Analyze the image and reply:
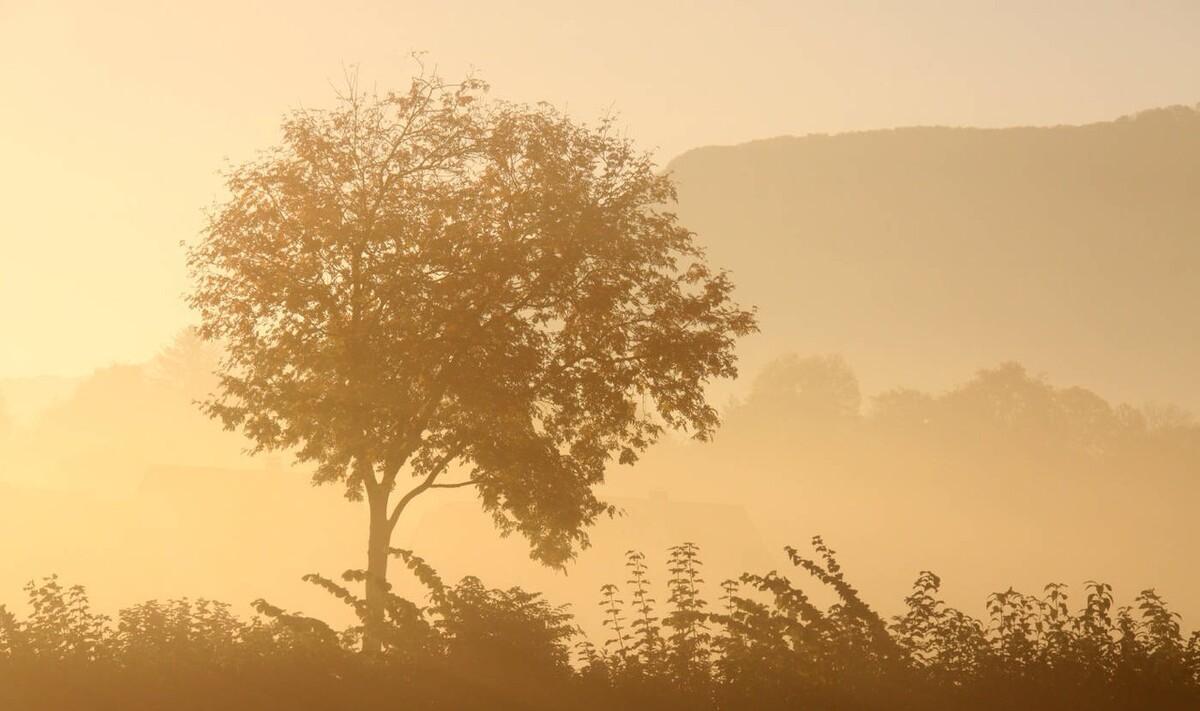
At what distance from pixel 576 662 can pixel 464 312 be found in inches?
254

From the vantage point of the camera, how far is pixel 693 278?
21.6 m

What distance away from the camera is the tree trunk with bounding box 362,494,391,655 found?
53.3 ft

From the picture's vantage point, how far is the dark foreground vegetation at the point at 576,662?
48.3 ft

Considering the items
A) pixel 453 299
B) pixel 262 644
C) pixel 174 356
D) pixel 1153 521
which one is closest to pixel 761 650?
pixel 262 644

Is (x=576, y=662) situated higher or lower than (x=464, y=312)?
Answer: lower

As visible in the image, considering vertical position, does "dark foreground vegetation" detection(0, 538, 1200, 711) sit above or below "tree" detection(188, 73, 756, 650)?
below

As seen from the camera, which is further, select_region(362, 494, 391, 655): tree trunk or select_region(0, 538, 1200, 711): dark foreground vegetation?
select_region(362, 494, 391, 655): tree trunk

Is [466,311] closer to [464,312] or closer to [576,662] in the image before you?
[464,312]

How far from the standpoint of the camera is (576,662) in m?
14.9

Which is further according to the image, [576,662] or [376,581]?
[376,581]

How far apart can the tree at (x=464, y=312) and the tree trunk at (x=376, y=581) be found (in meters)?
0.07

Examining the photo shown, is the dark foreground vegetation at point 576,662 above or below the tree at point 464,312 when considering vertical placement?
below

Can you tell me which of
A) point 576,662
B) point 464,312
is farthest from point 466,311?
point 576,662

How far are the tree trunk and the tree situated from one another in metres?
0.07
